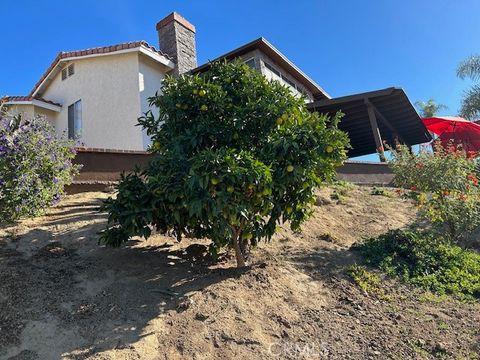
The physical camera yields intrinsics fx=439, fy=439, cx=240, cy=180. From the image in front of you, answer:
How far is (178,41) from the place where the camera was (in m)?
14.9

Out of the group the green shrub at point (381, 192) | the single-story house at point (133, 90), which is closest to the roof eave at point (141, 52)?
the single-story house at point (133, 90)

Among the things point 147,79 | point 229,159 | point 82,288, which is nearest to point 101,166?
point 82,288

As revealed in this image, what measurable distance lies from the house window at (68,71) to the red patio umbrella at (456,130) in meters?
12.7

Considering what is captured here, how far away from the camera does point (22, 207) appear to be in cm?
602

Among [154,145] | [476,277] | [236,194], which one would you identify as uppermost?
[154,145]

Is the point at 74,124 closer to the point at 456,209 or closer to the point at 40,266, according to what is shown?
the point at 40,266

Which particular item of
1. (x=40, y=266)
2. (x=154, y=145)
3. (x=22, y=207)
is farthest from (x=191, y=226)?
(x=22, y=207)

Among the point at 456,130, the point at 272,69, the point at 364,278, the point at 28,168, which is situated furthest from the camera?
the point at 456,130

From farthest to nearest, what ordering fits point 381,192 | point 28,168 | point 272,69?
point 272,69 < point 381,192 < point 28,168

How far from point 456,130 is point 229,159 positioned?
14.2 metres

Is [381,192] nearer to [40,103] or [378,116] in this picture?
[378,116]

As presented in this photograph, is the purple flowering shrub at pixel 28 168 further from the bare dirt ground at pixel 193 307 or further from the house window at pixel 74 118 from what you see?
the house window at pixel 74 118

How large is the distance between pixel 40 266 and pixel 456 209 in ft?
20.4

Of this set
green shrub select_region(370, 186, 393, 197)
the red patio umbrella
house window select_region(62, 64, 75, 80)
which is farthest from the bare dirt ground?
the red patio umbrella
